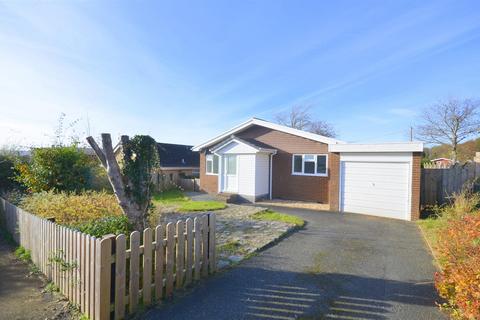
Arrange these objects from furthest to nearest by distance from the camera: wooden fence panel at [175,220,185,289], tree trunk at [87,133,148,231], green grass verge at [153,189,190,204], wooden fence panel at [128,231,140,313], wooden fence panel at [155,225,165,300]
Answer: green grass verge at [153,189,190,204]
tree trunk at [87,133,148,231]
wooden fence panel at [175,220,185,289]
wooden fence panel at [155,225,165,300]
wooden fence panel at [128,231,140,313]

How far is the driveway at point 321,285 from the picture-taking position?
Answer: 3840 millimetres

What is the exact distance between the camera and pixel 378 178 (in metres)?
11.6

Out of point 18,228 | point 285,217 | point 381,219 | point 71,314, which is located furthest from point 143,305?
point 381,219

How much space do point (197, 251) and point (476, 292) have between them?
384cm

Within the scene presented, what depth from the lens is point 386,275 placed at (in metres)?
5.22

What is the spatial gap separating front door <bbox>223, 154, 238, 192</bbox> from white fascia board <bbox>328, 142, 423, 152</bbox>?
20.5ft

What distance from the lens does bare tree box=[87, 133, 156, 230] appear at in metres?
4.91

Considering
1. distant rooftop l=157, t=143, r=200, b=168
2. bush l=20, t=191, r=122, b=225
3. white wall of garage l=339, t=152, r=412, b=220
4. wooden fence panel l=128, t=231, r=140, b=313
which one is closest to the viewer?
wooden fence panel l=128, t=231, r=140, b=313

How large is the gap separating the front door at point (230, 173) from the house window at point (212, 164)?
1822 mm

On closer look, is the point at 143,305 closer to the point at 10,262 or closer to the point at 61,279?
the point at 61,279

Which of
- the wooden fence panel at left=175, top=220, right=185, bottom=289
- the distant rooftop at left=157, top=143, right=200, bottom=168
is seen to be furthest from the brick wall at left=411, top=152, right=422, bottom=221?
the distant rooftop at left=157, top=143, right=200, bottom=168

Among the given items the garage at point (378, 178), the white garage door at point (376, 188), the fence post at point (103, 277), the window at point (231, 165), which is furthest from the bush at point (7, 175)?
the white garage door at point (376, 188)

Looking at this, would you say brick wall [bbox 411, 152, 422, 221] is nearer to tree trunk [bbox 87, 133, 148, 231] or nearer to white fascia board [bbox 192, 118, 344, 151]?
white fascia board [bbox 192, 118, 344, 151]

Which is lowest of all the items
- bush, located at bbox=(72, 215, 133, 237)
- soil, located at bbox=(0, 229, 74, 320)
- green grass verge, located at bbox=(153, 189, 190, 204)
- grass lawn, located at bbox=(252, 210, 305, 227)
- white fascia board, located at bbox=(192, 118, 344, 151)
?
green grass verge, located at bbox=(153, 189, 190, 204)
